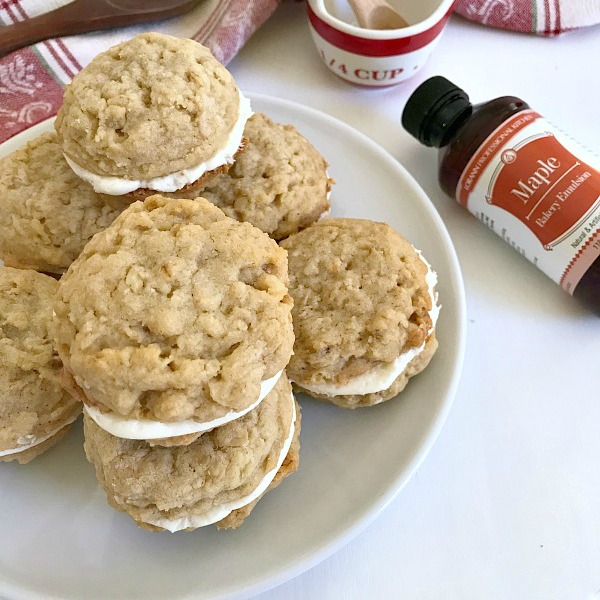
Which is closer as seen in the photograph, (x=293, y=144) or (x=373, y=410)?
(x=373, y=410)

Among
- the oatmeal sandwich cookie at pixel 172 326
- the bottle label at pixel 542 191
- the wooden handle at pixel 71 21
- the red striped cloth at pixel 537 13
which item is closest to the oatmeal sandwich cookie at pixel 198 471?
the oatmeal sandwich cookie at pixel 172 326

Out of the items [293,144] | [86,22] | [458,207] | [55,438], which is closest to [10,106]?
[86,22]

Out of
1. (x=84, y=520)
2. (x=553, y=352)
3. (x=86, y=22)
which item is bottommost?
(x=553, y=352)

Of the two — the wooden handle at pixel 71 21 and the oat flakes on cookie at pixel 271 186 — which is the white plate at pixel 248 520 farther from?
the wooden handle at pixel 71 21

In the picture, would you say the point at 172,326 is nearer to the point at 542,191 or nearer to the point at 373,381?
the point at 373,381

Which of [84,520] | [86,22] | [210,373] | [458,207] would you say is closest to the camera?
[210,373]

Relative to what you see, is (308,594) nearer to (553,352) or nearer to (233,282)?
(233,282)

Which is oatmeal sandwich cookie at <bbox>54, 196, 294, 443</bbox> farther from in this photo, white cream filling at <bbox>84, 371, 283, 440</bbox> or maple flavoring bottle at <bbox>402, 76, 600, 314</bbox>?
maple flavoring bottle at <bbox>402, 76, 600, 314</bbox>
